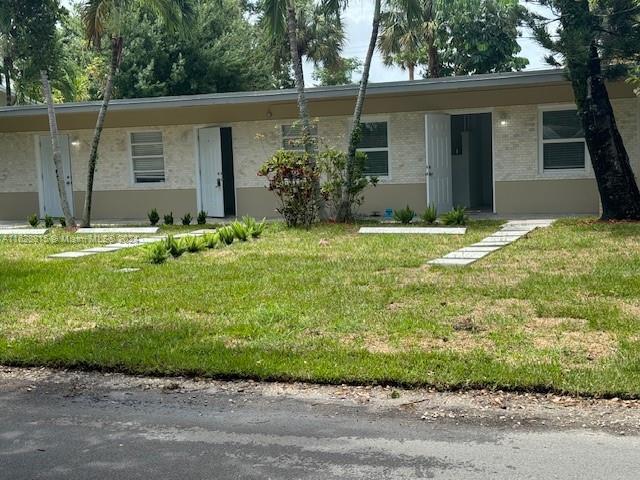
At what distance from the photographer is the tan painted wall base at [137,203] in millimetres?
20000

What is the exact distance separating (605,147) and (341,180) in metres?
5.18

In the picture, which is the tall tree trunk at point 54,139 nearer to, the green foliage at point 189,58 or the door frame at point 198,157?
the door frame at point 198,157

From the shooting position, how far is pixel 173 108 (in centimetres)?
1934

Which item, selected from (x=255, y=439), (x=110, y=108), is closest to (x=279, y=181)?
(x=110, y=108)

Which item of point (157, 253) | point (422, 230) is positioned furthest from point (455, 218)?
point (157, 253)

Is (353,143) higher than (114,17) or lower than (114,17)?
lower

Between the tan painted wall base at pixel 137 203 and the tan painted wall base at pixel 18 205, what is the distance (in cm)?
140

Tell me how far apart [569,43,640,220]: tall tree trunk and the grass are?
117 inches

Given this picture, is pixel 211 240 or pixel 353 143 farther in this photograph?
pixel 353 143

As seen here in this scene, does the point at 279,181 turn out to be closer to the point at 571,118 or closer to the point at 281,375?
the point at 571,118

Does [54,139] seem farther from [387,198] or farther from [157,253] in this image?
[387,198]

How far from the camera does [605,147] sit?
549 inches

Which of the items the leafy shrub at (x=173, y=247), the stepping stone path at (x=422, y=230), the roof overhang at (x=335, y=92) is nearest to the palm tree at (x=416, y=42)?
the roof overhang at (x=335, y=92)

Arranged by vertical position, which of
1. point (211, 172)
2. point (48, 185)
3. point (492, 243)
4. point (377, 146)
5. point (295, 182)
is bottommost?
point (492, 243)
